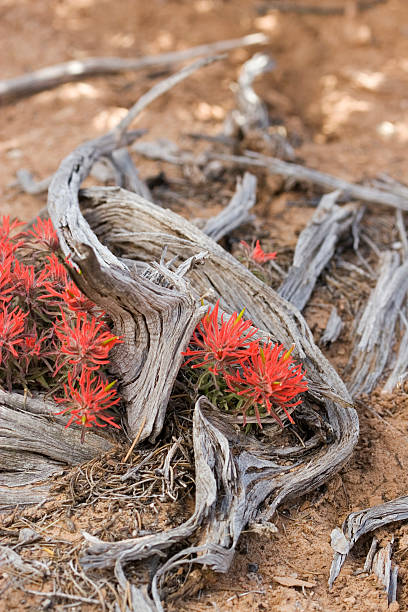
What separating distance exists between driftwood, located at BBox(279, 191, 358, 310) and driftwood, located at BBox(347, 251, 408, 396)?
33cm

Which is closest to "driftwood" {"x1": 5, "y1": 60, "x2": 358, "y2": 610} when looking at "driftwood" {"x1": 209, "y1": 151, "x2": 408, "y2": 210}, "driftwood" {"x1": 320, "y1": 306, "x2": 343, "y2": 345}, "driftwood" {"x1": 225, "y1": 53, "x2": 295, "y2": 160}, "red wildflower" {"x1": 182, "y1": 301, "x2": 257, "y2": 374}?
"red wildflower" {"x1": 182, "y1": 301, "x2": 257, "y2": 374}

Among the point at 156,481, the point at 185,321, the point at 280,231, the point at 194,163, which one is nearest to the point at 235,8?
the point at 194,163

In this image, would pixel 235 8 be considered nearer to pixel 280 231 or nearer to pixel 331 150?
pixel 331 150

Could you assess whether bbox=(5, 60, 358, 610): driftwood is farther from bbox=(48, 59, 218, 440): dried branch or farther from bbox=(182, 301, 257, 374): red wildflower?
bbox=(182, 301, 257, 374): red wildflower

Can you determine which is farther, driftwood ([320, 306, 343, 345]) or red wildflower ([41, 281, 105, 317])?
driftwood ([320, 306, 343, 345])

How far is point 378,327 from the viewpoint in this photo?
3.21 meters

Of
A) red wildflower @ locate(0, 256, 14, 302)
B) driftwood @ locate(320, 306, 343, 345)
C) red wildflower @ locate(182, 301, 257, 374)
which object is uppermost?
red wildflower @ locate(0, 256, 14, 302)

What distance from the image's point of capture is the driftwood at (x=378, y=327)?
118 inches

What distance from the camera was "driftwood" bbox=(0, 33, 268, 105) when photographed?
5.42 metres

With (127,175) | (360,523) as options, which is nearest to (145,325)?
(360,523)

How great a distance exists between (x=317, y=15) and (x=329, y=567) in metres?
5.72

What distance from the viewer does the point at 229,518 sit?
6.75ft

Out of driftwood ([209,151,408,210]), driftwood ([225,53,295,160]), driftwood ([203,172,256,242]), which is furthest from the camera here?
driftwood ([225,53,295,160])

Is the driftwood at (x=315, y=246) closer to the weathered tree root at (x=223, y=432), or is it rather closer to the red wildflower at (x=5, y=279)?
the weathered tree root at (x=223, y=432)
